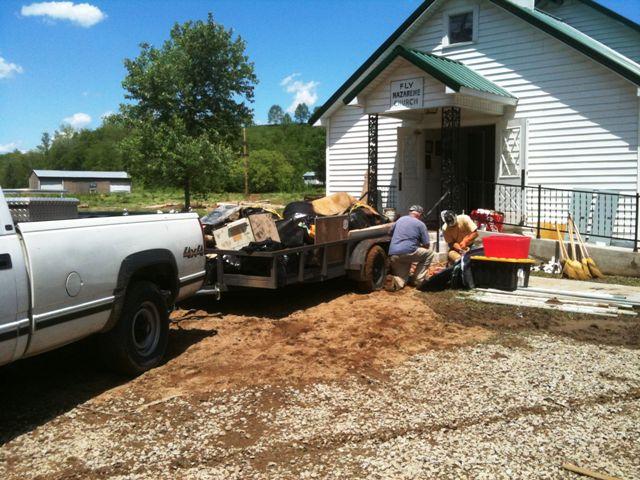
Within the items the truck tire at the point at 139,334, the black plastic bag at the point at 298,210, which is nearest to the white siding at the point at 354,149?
the black plastic bag at the point at 298,210

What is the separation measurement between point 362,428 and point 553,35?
490 inches

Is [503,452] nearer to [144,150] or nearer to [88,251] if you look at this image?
[88,251]

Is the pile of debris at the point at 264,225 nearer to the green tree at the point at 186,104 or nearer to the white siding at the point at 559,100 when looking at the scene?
the white siding at the point at 559,100

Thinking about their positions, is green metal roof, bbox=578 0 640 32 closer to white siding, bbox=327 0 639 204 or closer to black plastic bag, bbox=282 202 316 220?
white siding, bbox=327 0 639 204

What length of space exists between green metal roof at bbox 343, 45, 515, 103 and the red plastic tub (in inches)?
175

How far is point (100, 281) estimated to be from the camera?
495cm

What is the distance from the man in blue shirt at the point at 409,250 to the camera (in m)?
10.1

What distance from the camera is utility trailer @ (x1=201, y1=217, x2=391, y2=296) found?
25.3 feet

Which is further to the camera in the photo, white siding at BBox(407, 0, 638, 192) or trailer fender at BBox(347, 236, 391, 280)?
white siding at BBox(407, 0, 638, 192)

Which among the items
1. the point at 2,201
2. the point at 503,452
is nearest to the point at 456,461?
the point at 503,452

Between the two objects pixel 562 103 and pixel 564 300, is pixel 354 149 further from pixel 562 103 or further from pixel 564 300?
pixel 564 300

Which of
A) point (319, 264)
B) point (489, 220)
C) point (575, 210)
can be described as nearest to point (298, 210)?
point (319, 264)

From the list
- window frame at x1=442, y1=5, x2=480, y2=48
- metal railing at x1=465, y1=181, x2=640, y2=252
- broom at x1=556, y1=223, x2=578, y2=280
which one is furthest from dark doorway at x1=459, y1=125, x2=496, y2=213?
broom at x1=556, y1=223, x2=578, y2=280

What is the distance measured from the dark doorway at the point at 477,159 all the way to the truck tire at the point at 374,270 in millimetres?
7248
